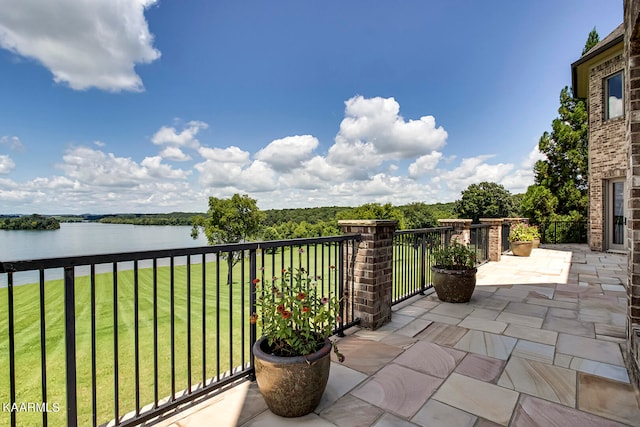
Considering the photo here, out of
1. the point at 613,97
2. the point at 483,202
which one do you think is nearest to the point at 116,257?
the point at 613,97

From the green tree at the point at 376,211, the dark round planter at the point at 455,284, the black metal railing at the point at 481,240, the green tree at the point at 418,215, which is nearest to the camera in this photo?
the dark round planter at the point at 455,284

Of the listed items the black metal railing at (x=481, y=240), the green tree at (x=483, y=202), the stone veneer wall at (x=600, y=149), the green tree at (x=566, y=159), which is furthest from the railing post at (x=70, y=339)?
the green tree at (x=483, y=202)

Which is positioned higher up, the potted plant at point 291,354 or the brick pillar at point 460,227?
the brick pillar at point 460,227

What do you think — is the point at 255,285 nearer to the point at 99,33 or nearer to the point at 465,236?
the point at 465,236

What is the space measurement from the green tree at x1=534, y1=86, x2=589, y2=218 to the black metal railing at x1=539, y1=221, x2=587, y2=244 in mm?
787

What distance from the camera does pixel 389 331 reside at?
9.59 ft

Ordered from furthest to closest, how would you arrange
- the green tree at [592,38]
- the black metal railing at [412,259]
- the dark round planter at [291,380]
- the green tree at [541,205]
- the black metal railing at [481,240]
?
the green tree at [592,38] < the green tree at [541,205] < the black metal railing at [481,240] < the black metal railing at [412,259] < the dark round planter at [291,380]

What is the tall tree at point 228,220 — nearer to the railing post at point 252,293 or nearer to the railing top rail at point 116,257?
the railing post at point 252,293

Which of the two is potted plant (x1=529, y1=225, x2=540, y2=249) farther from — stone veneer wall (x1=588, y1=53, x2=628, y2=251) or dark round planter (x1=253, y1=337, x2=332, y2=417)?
dark round planter (x1=253, y1=337, x2=332, y2=417)

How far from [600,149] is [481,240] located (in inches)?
210

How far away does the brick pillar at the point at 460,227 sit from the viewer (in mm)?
5448

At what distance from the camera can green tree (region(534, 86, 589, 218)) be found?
12.3m

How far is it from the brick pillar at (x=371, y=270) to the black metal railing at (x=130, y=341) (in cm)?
10

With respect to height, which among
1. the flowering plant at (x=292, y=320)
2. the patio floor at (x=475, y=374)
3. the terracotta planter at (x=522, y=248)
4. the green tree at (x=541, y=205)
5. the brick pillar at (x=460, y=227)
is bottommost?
the patio floor at (x=475, y=374)
